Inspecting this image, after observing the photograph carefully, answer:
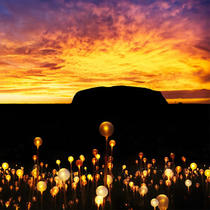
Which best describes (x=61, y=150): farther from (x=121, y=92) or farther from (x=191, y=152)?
(x=121, y=92)

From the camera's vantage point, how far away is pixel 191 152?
70.4 ft

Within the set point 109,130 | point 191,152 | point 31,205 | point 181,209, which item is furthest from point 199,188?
point 191,152

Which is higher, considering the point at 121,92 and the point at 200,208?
the point at 121,92

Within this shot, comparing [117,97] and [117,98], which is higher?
[117,97]

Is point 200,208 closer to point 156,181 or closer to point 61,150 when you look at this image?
point 156,181

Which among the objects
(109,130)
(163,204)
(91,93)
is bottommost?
(163,204)

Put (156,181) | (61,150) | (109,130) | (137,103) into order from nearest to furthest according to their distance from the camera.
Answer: (109,130), (156,181), (61,150), (137,103)

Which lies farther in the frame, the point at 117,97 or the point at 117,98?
the point at 117,97

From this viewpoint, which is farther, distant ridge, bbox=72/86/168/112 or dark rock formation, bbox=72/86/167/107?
dark rock formation, bbox=72/86/167/107

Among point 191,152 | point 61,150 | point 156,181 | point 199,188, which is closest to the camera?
point 199,188

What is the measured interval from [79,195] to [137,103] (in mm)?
118080

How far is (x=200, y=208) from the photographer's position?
793cm

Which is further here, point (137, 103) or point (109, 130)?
point (137, 103)

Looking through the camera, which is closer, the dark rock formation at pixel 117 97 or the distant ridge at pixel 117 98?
the distant ridge at pixel 117 98
